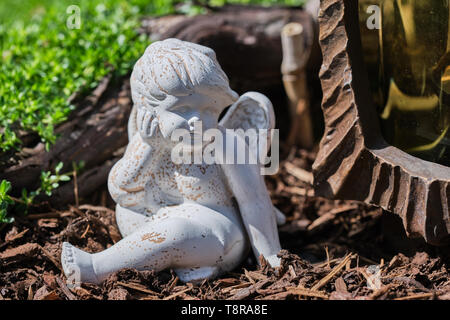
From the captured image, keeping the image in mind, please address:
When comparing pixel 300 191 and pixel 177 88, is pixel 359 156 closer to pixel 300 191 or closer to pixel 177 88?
pixel 177 88

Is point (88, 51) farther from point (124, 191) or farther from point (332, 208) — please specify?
point (332, 208)

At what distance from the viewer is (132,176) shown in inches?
87.0

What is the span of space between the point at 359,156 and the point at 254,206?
1.54ft

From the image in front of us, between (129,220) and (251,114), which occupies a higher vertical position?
(251,114)

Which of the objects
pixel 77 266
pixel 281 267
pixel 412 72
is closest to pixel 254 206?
pixel 281 267

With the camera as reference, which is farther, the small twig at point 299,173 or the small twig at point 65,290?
the small twig at point 299,173

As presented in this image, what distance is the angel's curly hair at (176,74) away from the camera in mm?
2035

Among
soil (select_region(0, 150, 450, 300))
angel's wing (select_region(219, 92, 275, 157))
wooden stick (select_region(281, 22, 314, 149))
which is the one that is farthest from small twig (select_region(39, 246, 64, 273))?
wooden stick (select_region(281, 22, 314, 149))

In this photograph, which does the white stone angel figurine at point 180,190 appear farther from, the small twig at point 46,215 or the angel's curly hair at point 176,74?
the small twig at point 46,215

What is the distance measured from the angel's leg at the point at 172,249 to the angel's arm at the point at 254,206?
0.08 metres

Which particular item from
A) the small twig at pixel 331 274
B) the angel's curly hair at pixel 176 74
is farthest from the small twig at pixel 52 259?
the small twig at pixel 331 274
